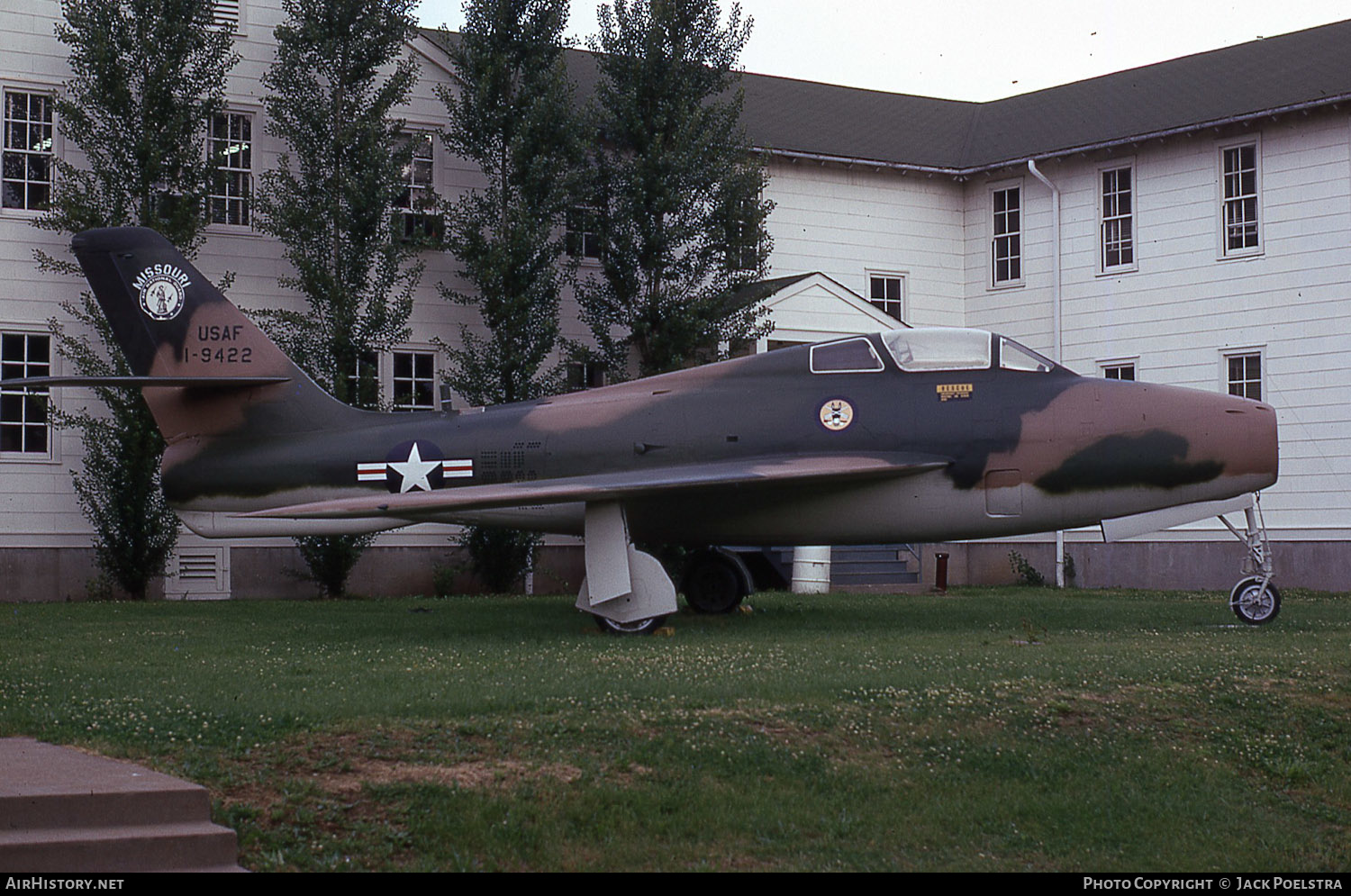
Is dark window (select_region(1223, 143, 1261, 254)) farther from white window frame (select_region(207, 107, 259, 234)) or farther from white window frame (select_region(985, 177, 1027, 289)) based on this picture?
white window frame (select_region(207, 107, 259, 234))

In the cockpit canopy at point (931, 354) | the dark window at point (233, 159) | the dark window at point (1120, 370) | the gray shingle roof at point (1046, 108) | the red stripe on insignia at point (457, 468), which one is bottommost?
the red stripe on insignia at point (457, 468)

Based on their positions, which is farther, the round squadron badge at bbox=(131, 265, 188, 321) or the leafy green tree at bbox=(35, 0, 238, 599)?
the leafy green tree at bbox=(35, 0, 238, 599)

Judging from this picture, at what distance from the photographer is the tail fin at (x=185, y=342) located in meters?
16.0

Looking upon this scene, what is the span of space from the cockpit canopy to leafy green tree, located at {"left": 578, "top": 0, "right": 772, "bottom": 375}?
9.12 meters

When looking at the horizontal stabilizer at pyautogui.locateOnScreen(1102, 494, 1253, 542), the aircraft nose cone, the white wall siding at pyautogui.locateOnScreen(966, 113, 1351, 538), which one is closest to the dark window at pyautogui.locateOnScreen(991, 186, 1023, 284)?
the white wall siding at pyautogui.locateOnScreen(966, 113, 1351, 538)

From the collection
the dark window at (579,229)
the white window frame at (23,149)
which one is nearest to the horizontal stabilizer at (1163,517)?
the dark window at (579,229)

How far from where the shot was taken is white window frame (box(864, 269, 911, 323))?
28.7m

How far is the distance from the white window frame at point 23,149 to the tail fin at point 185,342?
6.66 m

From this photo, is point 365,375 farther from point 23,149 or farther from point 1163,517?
point 1163,517

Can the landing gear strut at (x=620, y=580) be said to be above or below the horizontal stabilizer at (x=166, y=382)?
below

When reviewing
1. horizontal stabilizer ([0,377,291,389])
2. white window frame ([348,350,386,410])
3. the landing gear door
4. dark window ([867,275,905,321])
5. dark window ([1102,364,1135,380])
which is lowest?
the landing gear door

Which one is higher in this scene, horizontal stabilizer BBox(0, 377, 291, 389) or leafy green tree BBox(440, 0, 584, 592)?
leafy green tree BBox(440, 0, 584, 592)

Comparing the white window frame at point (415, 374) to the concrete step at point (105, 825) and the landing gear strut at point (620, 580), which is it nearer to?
the landing gear strut at point (620, 580)
